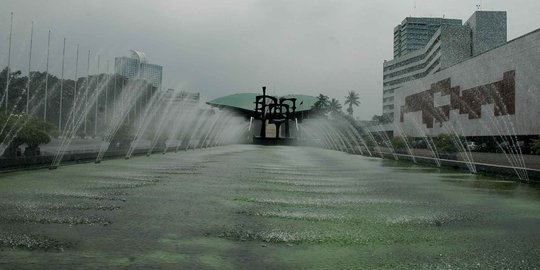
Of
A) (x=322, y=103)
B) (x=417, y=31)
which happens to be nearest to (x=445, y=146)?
(x=322, y=103)

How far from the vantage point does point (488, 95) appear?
46156mm

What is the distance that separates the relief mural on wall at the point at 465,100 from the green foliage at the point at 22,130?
120ft

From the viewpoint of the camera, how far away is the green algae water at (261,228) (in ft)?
15.8

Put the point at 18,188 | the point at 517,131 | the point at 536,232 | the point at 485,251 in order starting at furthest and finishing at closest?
1. the point at 517,131
2. the point at 18,188
3. the point at 536,232
4. the point at 485,251

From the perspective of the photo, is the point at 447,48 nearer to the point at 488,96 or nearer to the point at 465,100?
the point at 465,100

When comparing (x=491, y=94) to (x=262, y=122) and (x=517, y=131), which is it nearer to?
(x=517, y=131)

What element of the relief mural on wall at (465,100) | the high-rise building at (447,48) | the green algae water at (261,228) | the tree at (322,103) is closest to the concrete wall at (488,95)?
the relief mural on wall at (465,100)

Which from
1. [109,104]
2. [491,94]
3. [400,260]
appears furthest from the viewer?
[109,104]

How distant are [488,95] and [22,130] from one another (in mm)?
40164

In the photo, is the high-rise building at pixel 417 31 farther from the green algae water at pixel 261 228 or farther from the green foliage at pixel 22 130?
the green algae water at pixel 261 228

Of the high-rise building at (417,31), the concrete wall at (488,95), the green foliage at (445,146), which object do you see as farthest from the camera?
the high-rise building at (417,31)

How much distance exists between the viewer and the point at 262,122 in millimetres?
116375

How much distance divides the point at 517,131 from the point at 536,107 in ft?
10.2

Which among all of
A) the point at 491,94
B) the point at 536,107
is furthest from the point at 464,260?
the point at 491,94
